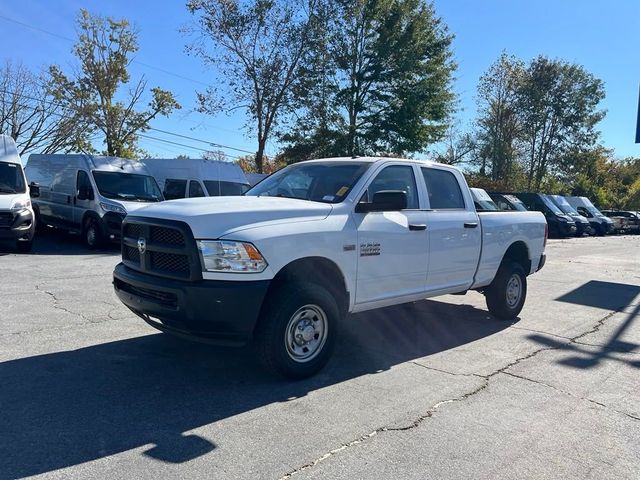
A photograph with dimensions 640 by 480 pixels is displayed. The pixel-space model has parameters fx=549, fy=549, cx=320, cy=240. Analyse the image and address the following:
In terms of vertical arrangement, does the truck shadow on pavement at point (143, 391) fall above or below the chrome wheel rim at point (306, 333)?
below

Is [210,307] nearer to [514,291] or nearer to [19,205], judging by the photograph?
[514,291]

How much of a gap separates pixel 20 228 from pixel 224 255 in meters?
9.51

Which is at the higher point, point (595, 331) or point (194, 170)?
point (194, 170)

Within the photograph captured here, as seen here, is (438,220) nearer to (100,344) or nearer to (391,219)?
(391,219)

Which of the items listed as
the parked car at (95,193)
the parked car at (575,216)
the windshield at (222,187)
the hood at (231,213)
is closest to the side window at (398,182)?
the hood at (231,213)

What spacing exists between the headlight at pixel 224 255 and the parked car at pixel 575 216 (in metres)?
29.3

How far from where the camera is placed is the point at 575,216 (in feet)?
101

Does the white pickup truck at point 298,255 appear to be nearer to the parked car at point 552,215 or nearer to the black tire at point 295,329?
the black tire at point 295,329

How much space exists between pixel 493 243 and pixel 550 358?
166 centimetres

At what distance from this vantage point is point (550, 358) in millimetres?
5875

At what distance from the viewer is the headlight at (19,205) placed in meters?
11.6

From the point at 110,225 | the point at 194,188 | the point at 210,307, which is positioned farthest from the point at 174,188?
the point at 210,307

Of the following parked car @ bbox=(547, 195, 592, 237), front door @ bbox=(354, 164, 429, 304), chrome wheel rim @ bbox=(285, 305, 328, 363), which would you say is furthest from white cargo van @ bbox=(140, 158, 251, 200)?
parked car @ bbox=(547, 195, 592, 237)

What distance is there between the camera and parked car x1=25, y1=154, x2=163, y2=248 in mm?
13461
